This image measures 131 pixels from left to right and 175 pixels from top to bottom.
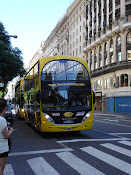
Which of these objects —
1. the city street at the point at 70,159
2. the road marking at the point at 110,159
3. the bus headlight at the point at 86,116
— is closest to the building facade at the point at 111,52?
the bus headlight at the point at 86,116

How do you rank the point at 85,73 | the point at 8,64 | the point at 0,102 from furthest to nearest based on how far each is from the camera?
the point at 8,64 → the point at 85,73 → the point at 0,102

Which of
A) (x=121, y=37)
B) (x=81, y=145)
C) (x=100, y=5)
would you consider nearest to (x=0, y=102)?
(x=81, y=145)

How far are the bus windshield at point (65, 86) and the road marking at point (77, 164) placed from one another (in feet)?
12.1

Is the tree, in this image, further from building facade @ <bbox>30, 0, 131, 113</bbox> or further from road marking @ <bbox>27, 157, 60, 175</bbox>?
road marking @ <bbox>27, 157, 60, 175</bbox>

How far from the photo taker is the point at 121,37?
4066 centimetres

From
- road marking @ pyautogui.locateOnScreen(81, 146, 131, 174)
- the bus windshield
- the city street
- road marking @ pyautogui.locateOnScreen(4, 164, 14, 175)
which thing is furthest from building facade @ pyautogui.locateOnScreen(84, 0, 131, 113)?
road marking @ pyautogui.locateOnScreen(4, 164, 14, 175)

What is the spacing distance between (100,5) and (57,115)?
41.3 meters

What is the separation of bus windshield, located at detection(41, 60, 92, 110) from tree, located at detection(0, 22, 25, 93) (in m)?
14.2

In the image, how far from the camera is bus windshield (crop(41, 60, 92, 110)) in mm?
11219

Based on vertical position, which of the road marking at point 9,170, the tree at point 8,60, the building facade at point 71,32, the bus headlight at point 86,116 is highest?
the building facade at point 71,32

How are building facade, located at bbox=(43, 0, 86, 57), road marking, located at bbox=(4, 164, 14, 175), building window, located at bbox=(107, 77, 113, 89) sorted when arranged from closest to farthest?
road marking, located at bbox=(4, 164, 14, 175)
building window, located at bbox=(107, 77, 113, 89)
building facade, located at bbox=(43, 0, 86, 57)

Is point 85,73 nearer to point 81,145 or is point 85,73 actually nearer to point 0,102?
point 81,145

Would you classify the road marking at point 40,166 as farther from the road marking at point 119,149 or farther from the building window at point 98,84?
the building window at point 98,84

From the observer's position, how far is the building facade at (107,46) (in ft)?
131
